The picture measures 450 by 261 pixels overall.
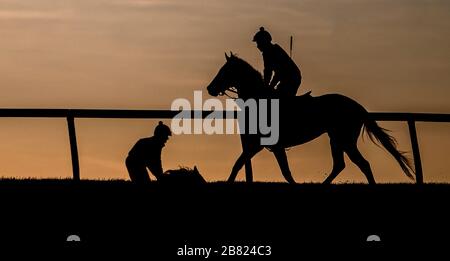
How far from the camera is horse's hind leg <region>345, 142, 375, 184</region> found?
65.6 ft

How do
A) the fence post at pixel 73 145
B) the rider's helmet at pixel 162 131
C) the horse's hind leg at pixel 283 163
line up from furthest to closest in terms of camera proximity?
the horse's hind leg at pixel 283 163, the fence post at pixel 73 145, the rider's helmet at pixel 162 131

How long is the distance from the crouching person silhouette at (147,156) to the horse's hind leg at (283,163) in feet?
9.33

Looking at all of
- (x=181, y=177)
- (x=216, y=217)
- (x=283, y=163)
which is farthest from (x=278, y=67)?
(x=216, y=217)

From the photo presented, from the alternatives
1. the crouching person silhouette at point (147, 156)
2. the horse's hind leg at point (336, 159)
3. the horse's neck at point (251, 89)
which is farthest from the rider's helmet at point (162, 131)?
the horse's hind leg at point (336, 159)

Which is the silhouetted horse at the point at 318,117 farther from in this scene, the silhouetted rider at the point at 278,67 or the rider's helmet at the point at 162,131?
the rider's helmet at the point at 162,131

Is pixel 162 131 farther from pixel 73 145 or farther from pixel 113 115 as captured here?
pixel 73 145

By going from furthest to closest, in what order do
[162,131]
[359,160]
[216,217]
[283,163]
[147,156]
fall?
[359,160]
[283,163]
[147,156]
[162,131]
[216,217]

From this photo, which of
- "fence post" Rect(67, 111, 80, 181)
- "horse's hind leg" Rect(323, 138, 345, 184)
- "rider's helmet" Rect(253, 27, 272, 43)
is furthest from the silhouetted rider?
"fence post" Rect(67, 111, 80, 181)

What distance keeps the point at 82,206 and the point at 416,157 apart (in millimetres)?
6484

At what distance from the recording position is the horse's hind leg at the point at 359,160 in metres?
20.0

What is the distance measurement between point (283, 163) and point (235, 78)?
1.55 metres

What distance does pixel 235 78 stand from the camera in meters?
20.2

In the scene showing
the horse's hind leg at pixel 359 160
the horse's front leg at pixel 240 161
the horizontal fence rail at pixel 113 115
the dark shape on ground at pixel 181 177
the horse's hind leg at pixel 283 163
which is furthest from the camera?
the horse's hind leg at pixel 359 160
